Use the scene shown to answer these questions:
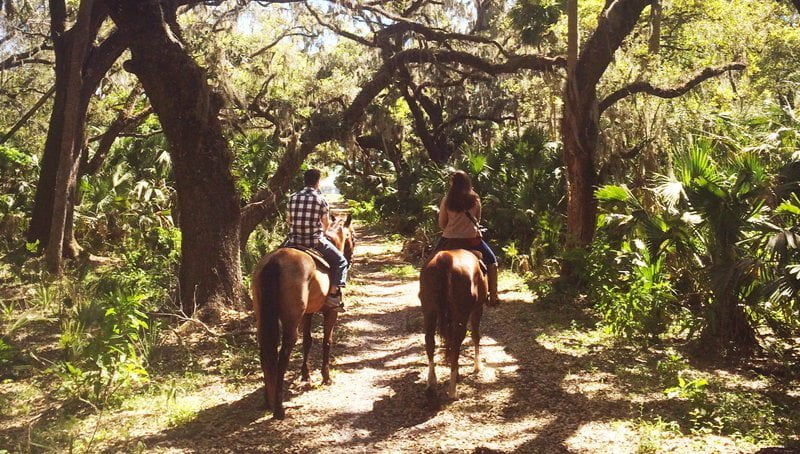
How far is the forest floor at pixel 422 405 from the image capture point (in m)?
4.75

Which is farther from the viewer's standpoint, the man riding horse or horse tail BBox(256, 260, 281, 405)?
the man riding horse

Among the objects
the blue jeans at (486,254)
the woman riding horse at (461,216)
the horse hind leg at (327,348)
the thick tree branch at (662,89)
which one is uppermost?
the thick tree branch at (662,89)

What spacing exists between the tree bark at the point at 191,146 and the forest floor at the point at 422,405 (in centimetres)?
68

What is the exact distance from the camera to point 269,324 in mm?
5109

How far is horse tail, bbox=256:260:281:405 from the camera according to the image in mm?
5117

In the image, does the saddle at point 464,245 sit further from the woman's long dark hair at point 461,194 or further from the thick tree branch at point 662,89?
the thick tree branch at point 662,89

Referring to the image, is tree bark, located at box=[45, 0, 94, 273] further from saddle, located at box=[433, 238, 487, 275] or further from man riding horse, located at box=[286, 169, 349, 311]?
saddle, located at box=[433, 238, 487, 275]

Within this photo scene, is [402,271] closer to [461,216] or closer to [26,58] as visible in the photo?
[461,216]

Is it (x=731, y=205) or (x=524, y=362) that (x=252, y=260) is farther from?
(x=731, y=205)

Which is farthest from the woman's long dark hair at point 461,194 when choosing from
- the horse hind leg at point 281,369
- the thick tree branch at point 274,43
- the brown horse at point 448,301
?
the thick tree branch at point 274,43

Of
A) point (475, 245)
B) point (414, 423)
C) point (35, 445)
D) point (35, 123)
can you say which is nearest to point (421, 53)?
point (475, 245)

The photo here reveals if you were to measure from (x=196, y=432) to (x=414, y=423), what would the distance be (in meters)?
1.77

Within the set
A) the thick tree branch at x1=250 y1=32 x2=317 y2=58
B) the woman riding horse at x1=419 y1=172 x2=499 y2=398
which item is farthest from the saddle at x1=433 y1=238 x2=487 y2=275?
the thick tree branch at x1=250 y1=32 x2=317 y2=58

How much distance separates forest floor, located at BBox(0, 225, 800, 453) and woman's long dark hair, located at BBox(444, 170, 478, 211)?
1.75 metres
